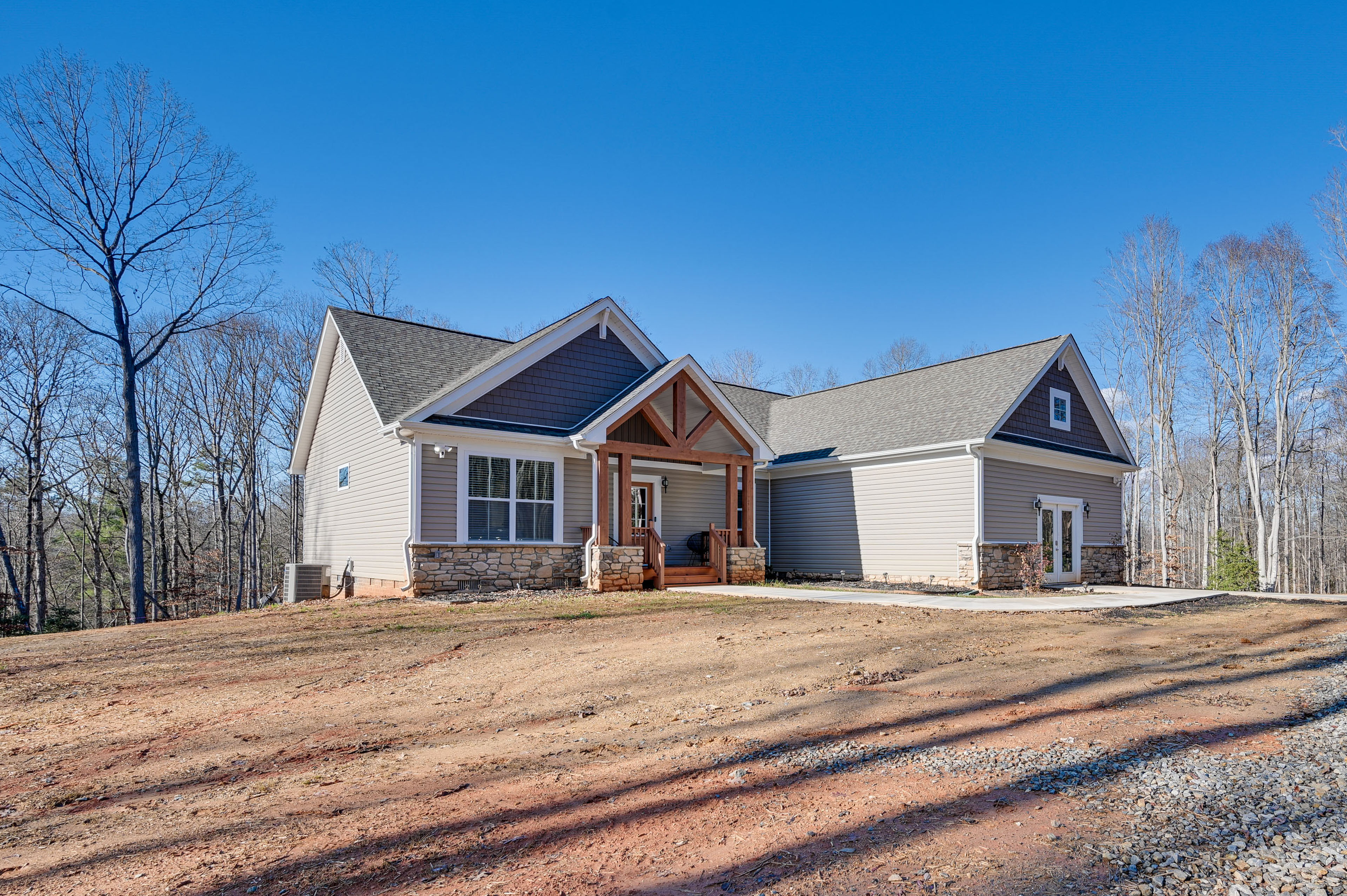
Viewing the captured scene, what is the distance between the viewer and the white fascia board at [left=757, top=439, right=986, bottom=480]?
1555cm

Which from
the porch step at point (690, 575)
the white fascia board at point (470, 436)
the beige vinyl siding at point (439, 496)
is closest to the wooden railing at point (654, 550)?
the porch step at point (690, 575)

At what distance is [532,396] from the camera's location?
579 inches

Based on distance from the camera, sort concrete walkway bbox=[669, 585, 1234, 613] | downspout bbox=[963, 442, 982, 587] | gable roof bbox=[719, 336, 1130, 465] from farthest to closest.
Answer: gable roof bbox=[719, 336, 1130, 465] → downspout bbox=[963, 442, 982, 587] → concrete walkway bbox=[669, 585, 1234, 613]

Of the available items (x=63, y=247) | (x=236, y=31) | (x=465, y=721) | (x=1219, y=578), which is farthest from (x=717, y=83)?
(x=1219, y=578)

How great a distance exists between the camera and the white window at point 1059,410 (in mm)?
17641

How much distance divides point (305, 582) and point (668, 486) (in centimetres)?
811

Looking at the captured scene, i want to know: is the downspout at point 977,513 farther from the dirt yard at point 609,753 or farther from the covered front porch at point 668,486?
the dirt yard at point 609,753

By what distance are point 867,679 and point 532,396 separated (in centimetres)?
995

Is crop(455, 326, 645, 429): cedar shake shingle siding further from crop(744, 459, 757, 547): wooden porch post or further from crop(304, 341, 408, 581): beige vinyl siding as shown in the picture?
crop(744, 459, 757, 547): wooden porch post

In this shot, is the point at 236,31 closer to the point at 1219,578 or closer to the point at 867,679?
the point at 867,679

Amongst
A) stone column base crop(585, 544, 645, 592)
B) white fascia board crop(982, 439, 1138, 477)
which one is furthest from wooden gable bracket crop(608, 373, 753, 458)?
white fascia board crop(982, 439, 1138, 477)

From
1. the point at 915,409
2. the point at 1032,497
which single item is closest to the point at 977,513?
the point at 1032,497

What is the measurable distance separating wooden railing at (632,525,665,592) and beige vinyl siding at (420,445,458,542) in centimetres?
352

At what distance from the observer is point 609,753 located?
4512mm
